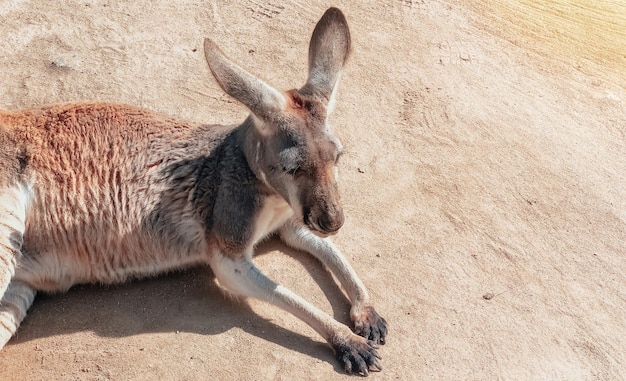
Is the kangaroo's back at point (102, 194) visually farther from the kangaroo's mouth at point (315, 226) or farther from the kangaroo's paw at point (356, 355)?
the kangaroo's paw at point (356, 355)

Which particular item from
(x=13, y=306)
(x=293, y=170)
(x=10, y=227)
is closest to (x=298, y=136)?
(x=293, y=170)

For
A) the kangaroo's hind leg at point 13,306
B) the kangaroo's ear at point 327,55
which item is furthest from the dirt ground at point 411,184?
the kangaroo's ear at point 327,55

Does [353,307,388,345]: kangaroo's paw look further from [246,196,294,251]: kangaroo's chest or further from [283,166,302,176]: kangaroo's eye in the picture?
[283,166,302,176]: kangaroo's eye

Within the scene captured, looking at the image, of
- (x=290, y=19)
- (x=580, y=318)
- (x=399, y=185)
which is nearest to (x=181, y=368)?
(x=399, y=185)

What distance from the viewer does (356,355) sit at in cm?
434

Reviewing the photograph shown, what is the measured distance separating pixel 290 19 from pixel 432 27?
60.6 inches

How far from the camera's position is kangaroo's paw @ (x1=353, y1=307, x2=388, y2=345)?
453 cm

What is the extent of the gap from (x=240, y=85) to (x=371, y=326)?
1.84 m

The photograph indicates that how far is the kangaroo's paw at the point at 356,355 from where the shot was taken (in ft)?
14.1

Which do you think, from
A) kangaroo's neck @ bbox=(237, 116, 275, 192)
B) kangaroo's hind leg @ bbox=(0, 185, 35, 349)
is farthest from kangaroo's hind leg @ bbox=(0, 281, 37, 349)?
kangaroo's neck @ bbox=(237, 116, 275, 192)

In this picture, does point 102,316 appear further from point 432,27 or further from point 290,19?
point 432,27

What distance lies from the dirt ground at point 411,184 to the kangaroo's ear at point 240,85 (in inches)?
55.4

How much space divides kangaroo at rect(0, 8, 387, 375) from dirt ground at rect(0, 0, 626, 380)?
190 mm

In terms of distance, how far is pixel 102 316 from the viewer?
4.60 m
